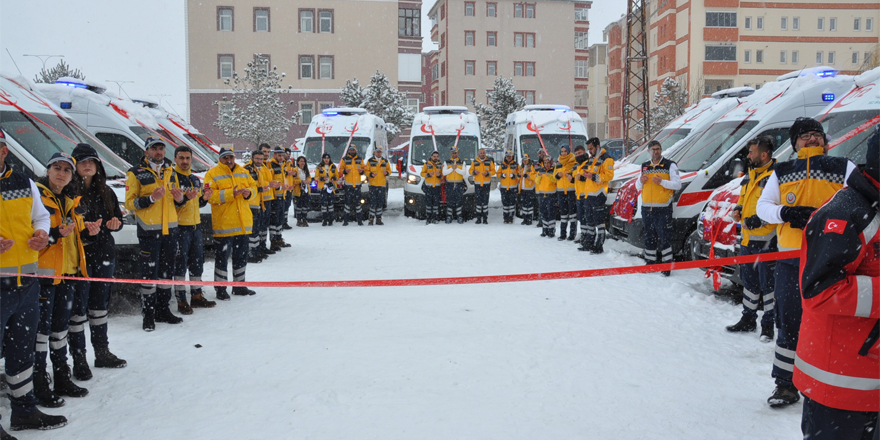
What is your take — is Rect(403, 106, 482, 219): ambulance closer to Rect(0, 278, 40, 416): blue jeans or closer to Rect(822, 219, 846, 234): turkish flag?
Rect(0, 278, 40, 416): blue jeans

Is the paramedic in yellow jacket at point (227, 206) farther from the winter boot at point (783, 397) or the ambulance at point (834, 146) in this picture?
the winter boot at point (783, 397)

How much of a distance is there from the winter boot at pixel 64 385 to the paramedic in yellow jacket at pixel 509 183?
12.4 meters

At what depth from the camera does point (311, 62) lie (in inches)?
1844

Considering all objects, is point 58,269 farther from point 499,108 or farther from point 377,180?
point 499,108

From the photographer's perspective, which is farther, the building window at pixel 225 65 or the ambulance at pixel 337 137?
the building window at pixel 225 65

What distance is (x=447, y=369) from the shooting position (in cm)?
A: 503

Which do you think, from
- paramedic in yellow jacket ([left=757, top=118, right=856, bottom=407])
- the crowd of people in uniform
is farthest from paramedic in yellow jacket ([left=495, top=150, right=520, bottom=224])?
paramedic in yellow jacket ([left=757, top=118, right=856, bottom=407])

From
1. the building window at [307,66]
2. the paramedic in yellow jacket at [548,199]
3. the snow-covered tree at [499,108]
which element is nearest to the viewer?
the paramedic in yellow jacket at [548,199]

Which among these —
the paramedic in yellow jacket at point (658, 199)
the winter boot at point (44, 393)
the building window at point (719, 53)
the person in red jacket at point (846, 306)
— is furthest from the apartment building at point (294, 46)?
the person in red jacket at point (846, 306)

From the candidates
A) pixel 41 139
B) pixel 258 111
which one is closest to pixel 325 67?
pixel 258 111

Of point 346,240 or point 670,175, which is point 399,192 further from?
point 670,175

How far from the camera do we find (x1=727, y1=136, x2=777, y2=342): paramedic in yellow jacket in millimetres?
5273

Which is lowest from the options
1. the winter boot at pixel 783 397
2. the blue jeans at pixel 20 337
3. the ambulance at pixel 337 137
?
the winter boot at pixel 783 397

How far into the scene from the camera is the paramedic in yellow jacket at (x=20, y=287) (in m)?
3.73
